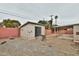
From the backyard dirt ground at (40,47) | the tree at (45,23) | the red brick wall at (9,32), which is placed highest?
the tree at (45,23)

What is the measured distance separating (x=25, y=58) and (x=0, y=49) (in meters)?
0.57

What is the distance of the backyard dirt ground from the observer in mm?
4352

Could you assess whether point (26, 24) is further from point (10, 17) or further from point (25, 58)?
point (25, 58)

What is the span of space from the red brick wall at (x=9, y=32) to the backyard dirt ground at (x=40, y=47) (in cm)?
11

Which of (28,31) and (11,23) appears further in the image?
(28,31)

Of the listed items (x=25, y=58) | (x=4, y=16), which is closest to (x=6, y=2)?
(x=4, y=16)

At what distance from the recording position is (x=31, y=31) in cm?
464

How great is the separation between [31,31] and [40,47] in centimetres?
43

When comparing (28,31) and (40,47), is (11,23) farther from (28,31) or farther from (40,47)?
(40,47)

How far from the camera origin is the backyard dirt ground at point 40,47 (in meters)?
4.35

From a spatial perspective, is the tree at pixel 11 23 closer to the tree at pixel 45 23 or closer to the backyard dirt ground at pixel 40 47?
the backyard dirt ground at pixel 40 47

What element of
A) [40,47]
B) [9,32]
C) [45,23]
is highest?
[45,23]

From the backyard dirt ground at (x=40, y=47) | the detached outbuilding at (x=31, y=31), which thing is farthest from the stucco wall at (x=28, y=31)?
the backyard dirt ground at (x=40, y=47)

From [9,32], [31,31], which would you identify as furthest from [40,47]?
[9,32]
